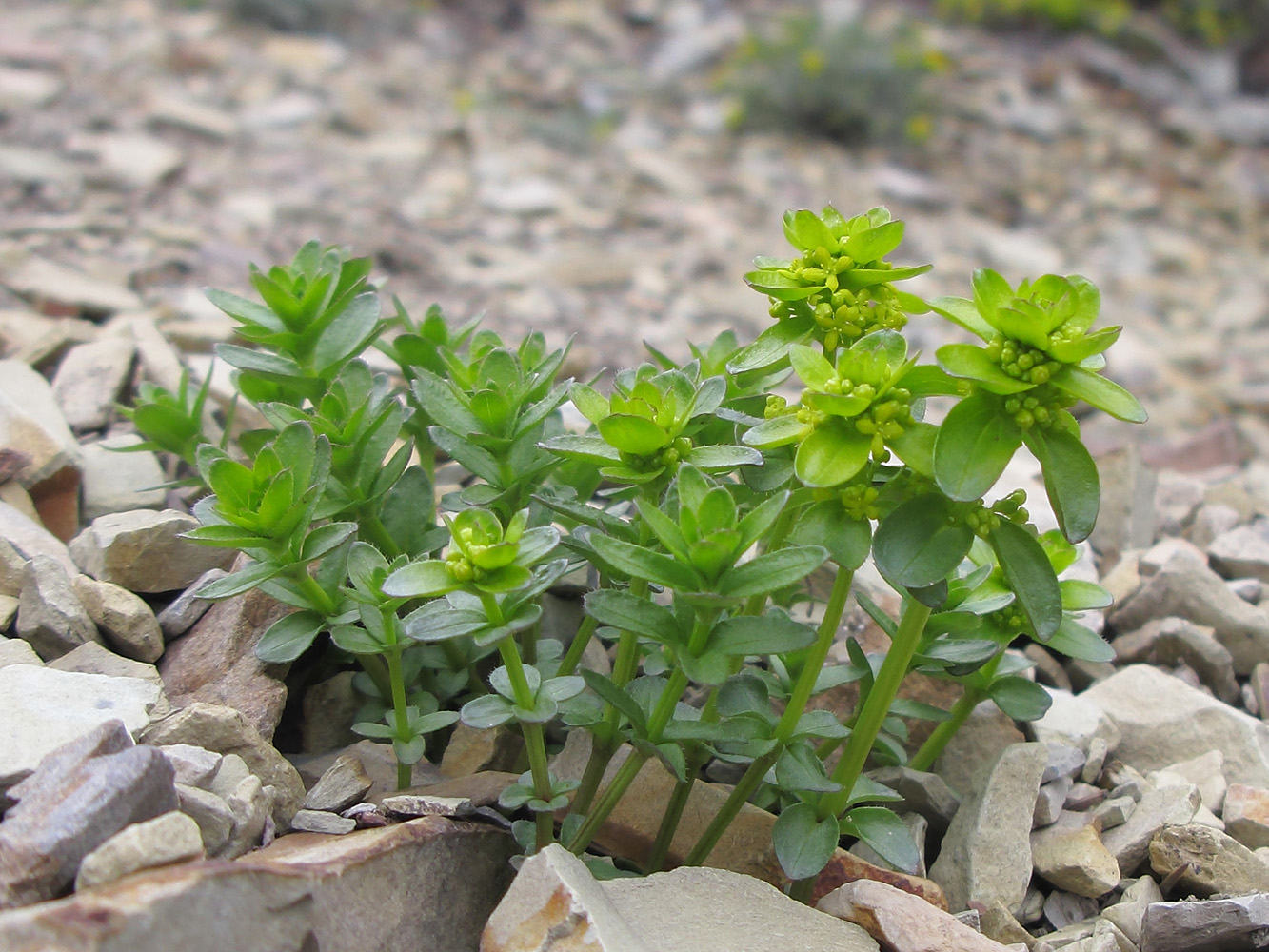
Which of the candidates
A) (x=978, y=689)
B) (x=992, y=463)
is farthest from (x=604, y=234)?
(x=992, y=463)

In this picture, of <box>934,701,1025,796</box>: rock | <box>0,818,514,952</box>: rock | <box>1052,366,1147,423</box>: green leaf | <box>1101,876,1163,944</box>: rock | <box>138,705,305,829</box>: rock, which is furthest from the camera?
<box>934,701,1025,796</box>: rock

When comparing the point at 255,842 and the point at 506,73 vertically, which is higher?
the point at 506,73

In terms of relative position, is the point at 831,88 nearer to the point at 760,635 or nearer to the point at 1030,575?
the point at 1030,575

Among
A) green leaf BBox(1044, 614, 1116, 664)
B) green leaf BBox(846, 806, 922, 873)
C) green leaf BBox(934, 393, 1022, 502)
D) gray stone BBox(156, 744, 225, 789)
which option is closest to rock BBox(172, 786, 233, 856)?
gray stone BBox(156, 744, 225, 789)

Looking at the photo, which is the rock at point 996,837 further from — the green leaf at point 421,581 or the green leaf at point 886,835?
the green leaf at point 421,581

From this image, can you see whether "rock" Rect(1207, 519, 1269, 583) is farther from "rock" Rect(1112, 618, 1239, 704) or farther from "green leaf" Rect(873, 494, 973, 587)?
"green leaf" Rect(873, 494, 973, 587)

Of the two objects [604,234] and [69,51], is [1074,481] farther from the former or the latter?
[69,51]

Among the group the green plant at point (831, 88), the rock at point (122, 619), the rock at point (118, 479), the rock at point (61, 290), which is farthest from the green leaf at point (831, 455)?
the green plant at point (831, 88)
